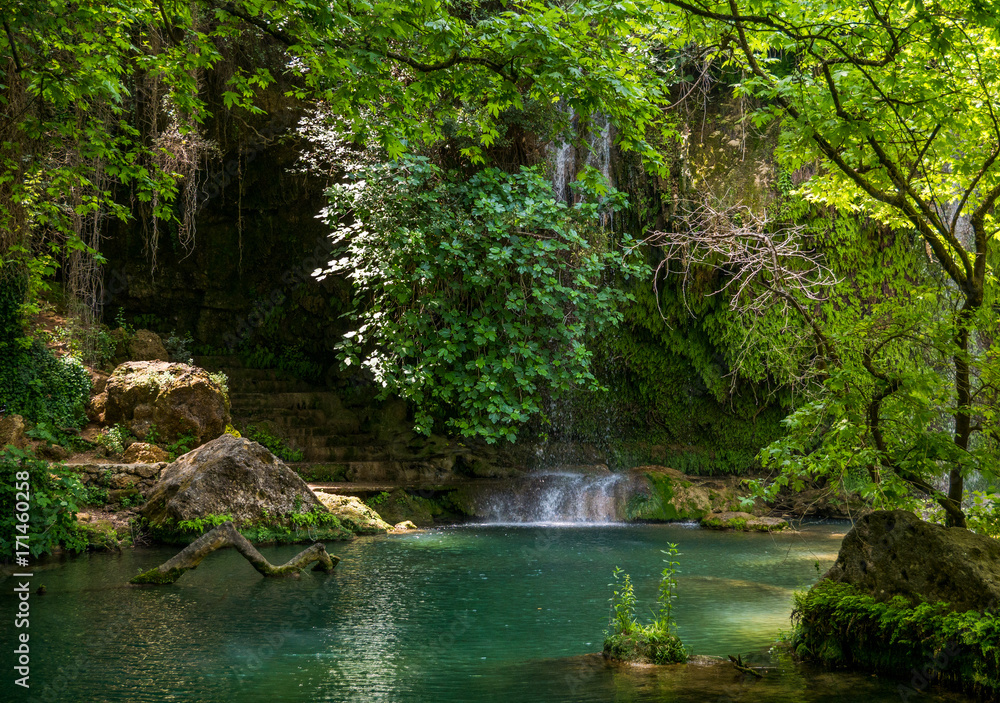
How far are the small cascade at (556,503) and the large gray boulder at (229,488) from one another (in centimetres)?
383

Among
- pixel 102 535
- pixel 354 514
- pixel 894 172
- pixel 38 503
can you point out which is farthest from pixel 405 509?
pixel 894 172

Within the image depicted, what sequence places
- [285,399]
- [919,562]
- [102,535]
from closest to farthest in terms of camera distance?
[919,562] < [102,535] < [285,399]

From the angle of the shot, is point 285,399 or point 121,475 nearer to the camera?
point 121,475

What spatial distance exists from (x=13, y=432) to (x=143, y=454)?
5.70 ft

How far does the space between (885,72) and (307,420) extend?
14703mm

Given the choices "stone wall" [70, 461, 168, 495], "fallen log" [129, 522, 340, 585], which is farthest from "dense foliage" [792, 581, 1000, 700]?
"stone wall" [70, 461, 168, 495]

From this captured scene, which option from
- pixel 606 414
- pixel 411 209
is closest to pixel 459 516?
pixel 606 414

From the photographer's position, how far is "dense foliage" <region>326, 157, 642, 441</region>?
354 inches

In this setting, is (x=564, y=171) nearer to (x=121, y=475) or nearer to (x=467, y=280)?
(x=467, y=280)

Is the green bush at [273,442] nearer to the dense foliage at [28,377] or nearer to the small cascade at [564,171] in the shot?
the dense foliage at [28,377]

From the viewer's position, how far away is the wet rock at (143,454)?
1121cm

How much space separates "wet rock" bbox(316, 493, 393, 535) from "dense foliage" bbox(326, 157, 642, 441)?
259 cm

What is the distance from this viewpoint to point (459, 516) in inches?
541

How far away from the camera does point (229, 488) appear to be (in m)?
10.3
